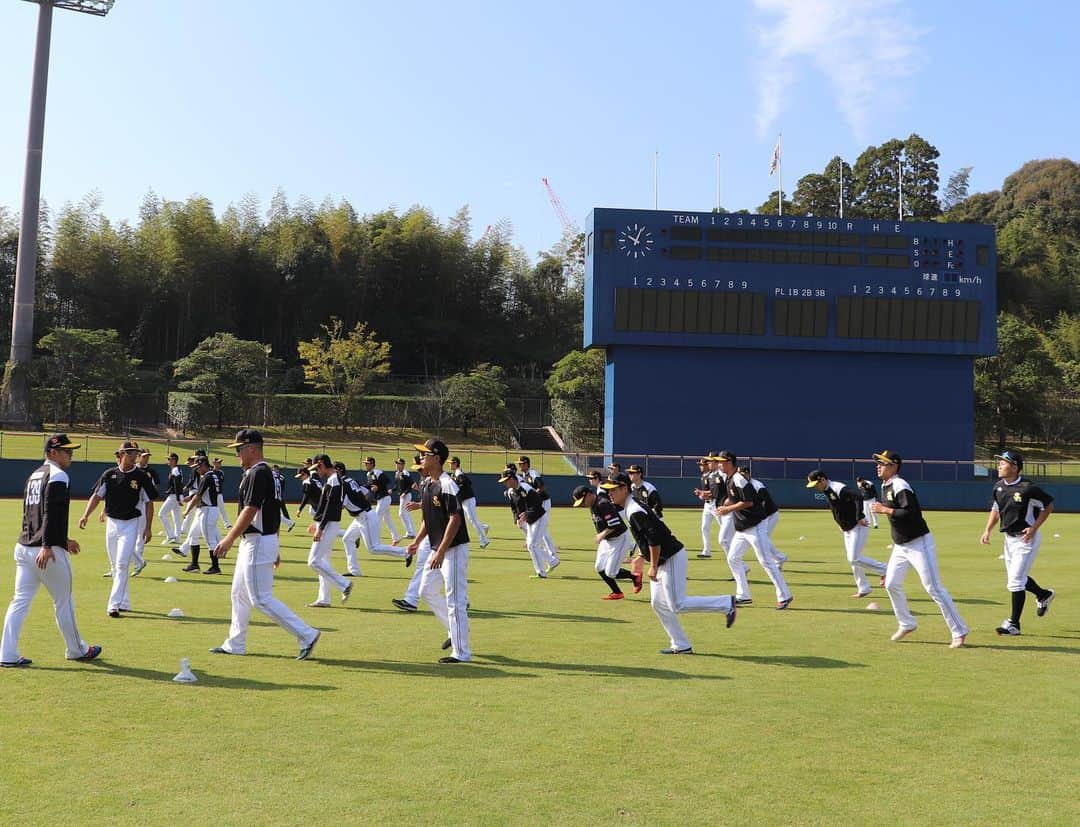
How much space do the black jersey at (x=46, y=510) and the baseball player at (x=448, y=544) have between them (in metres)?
3.22

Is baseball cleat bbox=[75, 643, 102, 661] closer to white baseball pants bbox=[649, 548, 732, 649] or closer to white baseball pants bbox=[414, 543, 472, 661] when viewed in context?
white baseball pants bbox=[414, 543, 472, 661]

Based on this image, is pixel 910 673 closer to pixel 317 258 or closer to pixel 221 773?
pixel 221 773

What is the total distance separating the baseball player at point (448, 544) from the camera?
9.97 metres

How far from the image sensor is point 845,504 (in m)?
15.0

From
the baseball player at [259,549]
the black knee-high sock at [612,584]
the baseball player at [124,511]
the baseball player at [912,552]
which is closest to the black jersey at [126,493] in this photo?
the baseball player at [124,511]

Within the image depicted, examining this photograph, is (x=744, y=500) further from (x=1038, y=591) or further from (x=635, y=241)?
(x=635, y=241)

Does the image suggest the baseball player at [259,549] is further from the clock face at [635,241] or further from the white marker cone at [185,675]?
the clock face at [635,241]

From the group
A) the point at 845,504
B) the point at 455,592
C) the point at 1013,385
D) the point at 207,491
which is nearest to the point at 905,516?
the point at 845,504

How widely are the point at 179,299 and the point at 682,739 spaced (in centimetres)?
7254

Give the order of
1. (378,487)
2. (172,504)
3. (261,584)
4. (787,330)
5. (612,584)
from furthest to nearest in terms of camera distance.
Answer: (787,330) < (172,504) < (378,487) < (612,584) < (261,584)

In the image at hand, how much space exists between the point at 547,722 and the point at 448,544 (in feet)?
8.12

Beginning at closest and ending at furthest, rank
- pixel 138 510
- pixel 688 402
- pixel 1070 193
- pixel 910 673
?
1. pixel 910 673
2. pixel 138 510
3. pixel 688 402
4. pixel 1070 193

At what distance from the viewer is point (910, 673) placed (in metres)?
9.80

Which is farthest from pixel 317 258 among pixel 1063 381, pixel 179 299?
pixel 1063 381
